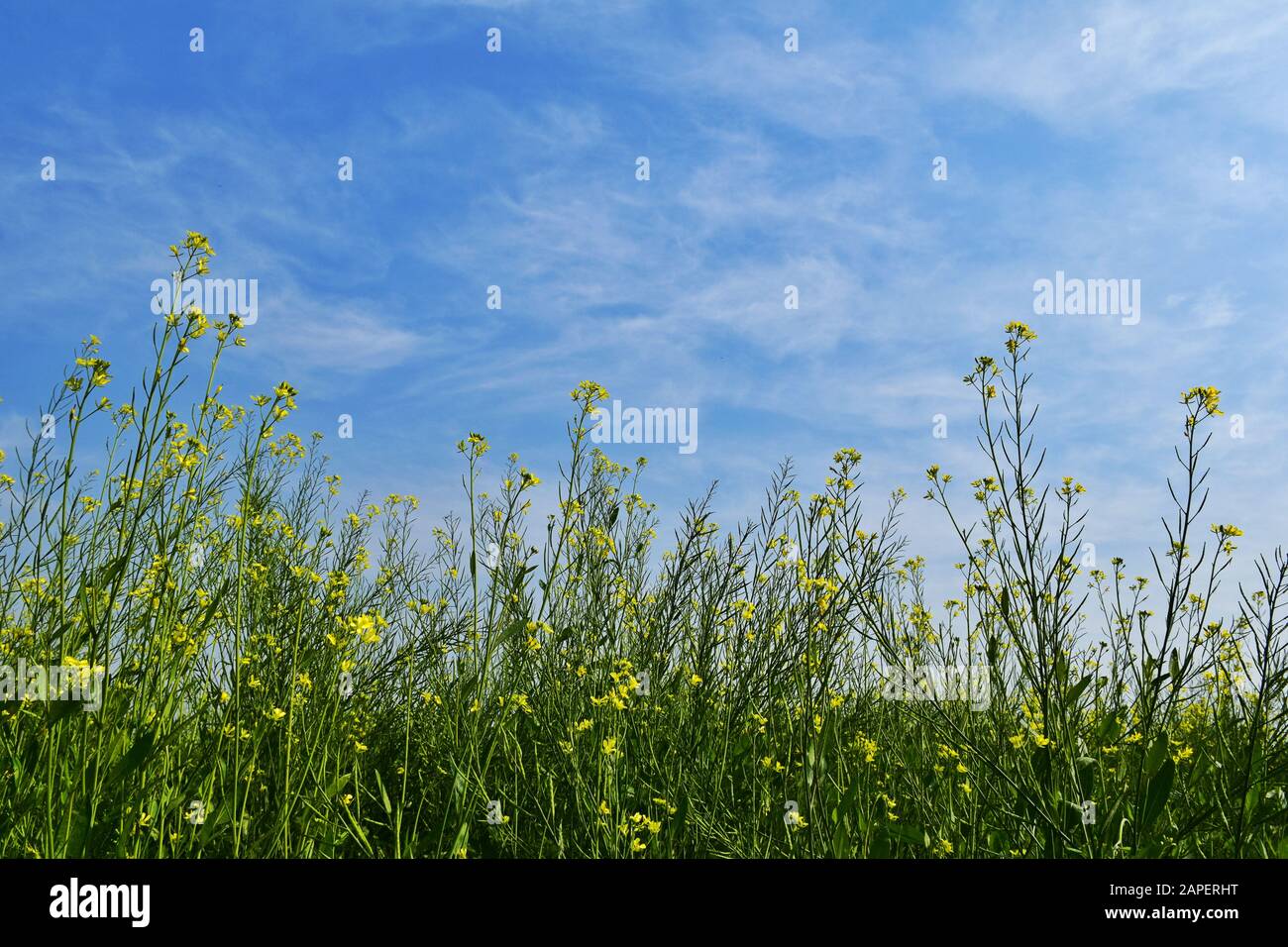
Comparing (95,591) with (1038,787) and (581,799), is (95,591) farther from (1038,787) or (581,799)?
(1038,787)

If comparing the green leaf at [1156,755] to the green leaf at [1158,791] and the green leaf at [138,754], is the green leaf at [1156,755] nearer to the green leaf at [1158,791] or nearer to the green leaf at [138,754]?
the green leaf at [1158,791]

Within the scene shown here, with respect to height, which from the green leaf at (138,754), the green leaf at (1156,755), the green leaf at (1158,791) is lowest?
the green leaf at (1158,791)

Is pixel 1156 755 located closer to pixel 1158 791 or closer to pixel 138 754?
pixel 1158 791

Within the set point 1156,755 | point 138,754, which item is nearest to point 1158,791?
point 1156,755

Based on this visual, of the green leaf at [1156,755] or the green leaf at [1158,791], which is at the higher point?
the green leaf at [1156,755]

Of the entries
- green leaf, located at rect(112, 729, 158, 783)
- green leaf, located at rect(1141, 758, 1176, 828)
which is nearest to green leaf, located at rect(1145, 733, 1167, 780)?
green leaf, located at rect(1141, 758, 1176, 828)

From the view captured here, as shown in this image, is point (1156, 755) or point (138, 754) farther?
point (1156, 755)

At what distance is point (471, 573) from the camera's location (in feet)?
8.07

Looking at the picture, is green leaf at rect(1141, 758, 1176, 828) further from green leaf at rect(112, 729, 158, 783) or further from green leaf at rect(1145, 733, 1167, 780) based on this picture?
green leaf at rect(112, 729, 158, 783)

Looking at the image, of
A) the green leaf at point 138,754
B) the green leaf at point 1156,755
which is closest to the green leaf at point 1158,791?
the green leaf at point 1156,755

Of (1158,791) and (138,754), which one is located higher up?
(138,754)
